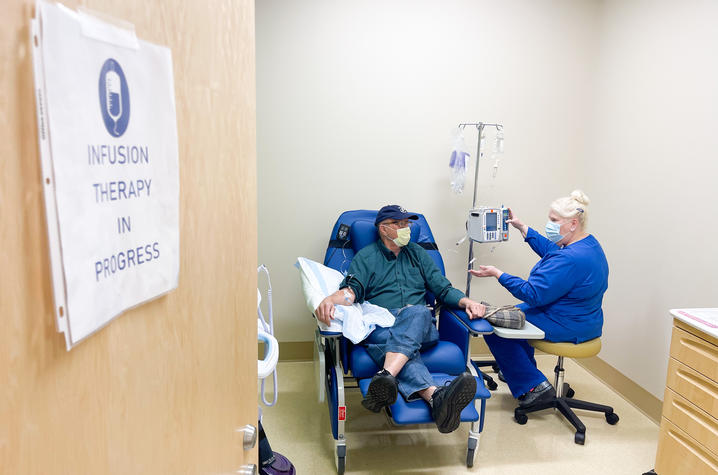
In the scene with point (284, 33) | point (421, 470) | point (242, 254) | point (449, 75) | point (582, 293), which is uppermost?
point (284, 33)

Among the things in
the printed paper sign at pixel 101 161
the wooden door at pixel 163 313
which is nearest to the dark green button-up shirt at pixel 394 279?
the wooden door at pixel 163 313

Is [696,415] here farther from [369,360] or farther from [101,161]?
[101,161]

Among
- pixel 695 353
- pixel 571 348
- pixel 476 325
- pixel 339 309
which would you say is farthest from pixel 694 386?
pixel 339 309

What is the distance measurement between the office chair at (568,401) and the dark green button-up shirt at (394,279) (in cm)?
56

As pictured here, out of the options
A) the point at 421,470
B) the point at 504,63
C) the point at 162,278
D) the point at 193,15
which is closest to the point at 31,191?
the point at 162,278

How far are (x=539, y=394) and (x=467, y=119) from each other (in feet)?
5.87

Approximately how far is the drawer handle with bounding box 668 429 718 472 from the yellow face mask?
1507mm

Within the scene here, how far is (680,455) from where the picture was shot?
2.05 metres

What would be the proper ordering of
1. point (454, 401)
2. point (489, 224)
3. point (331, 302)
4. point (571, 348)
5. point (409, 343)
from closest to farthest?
1. point (454, 401)
2. point (409, 343)
3. point (331, 302)
4. point (571, 348)
5. point (489, 224)

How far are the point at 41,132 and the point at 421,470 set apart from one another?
2.49m

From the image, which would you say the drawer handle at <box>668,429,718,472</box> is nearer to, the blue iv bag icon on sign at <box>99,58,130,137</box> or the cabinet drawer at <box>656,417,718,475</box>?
the cabinet drawer at <box>656,417,718,475</box>

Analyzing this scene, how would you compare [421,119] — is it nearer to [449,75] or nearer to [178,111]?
[449,75]

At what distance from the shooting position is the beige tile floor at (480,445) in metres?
2.44

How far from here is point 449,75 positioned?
10.8 feet
